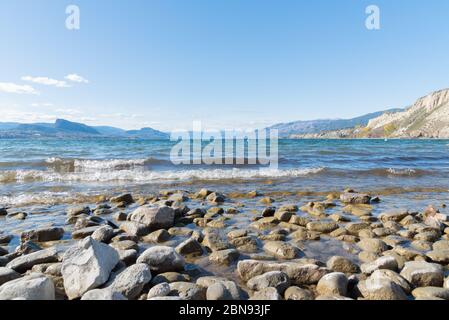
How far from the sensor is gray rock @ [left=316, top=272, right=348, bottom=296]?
364 centimetres

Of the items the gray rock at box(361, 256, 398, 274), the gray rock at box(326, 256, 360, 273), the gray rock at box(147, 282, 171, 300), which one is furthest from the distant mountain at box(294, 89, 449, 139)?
the gray rock at box(147, 282, 171, 300)

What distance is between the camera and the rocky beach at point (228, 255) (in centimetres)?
359

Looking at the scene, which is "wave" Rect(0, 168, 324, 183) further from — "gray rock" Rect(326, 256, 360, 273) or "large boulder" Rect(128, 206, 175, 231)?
"gray rock" Rect(326, 256, 360, 273)

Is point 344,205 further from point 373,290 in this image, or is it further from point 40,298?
point 40,298

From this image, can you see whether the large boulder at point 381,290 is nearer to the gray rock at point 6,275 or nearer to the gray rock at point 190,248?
the gray rock at point 190,248

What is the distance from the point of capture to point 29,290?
10.8 feet

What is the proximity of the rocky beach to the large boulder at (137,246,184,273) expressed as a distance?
0.05 ft

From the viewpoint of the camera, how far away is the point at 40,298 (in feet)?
10.8

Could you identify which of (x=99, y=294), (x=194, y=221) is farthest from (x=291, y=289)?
(x=194, y=221)

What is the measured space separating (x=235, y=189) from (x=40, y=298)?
371 inches

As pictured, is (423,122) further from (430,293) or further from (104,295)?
(104,295)

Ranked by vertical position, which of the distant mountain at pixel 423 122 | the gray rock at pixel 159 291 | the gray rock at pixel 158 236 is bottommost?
the gray rock at pixel 158 236

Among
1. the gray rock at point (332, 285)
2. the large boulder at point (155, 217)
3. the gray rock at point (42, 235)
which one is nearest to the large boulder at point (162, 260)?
the gray rock at point (332, 285)

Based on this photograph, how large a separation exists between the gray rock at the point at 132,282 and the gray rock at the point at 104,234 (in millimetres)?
2330
